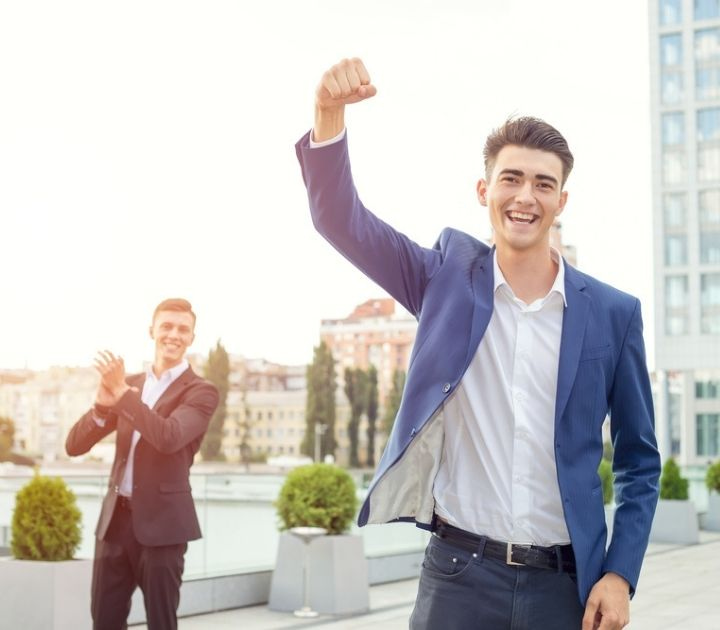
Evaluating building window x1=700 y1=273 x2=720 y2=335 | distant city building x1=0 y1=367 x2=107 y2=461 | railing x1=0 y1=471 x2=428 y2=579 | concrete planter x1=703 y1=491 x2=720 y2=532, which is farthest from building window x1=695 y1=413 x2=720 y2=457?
distant city building x1=0 y1=367 x2=107 y2=461

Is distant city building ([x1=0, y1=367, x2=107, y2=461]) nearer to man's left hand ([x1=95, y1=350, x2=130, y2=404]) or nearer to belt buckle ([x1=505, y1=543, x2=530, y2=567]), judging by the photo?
man's left hand ([x1=95, y1=350, x2=130, y2=404])

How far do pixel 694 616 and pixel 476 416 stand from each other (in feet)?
26.6

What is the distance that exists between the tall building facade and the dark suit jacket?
4502 cm

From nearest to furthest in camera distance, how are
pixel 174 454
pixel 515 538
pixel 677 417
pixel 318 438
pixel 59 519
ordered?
pixel 515 538 → pixel 174 454 → pixel 59 519 → pixel 677 417 → pixel 318 438

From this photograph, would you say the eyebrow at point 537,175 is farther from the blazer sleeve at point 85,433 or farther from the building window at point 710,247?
the building window at point 710,247

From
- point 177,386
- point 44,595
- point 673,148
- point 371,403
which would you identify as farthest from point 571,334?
point 371,403

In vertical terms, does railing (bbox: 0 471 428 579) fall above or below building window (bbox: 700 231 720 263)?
below

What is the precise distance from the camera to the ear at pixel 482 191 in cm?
249

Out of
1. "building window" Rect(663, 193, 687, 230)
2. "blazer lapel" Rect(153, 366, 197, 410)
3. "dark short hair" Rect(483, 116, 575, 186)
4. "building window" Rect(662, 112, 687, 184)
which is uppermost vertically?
"building window" Rect(662, 112, 687, 184)

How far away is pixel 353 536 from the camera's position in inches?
375

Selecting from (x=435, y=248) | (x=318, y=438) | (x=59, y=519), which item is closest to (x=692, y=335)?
(x=318, y=438)

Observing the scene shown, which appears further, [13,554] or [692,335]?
[692,335]

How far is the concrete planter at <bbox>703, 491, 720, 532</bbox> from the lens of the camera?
63.0 feet

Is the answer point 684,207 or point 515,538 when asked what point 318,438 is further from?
point 515,538
